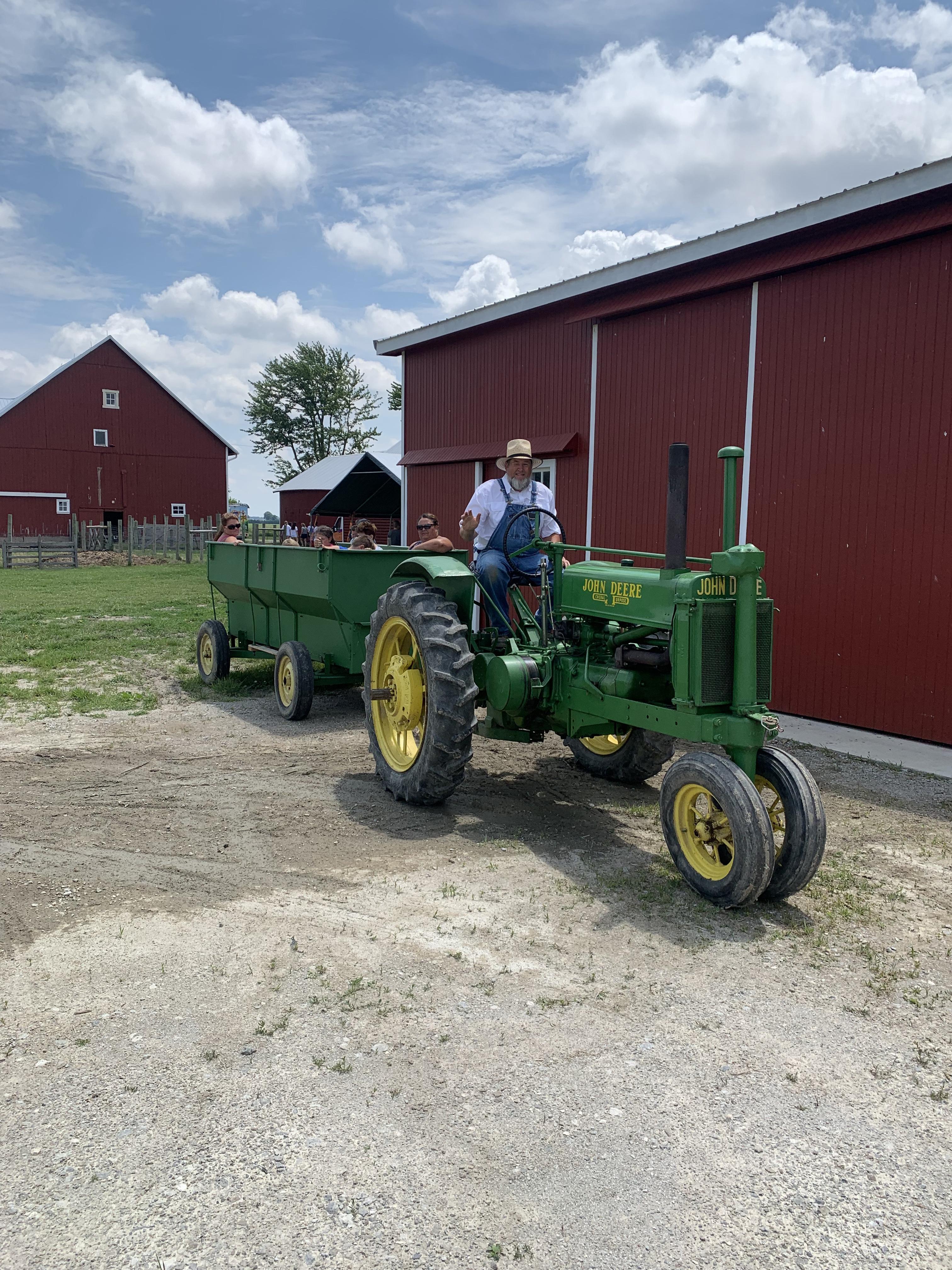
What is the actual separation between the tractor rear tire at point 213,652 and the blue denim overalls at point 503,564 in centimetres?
433

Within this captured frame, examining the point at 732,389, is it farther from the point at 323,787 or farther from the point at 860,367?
the point at 323,787

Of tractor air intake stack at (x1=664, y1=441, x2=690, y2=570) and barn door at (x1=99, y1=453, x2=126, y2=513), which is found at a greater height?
barn door at (x1=99, y1=453, x2=126, y2=513)

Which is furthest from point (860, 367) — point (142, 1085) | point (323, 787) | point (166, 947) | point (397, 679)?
point (142, 1085)

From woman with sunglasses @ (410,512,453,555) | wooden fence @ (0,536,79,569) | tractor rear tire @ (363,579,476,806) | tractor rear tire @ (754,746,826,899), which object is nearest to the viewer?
tractor rear tire @ (754,746,826,899)

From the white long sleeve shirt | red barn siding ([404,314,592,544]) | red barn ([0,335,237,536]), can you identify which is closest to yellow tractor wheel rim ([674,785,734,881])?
the white long sleeve shirt

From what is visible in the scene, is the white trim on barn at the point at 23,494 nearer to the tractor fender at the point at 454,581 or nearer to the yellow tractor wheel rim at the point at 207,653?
the yellow tractor wheel rim at the point at 207,653

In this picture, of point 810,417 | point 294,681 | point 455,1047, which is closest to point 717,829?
point 455,1047

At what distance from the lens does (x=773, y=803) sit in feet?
14.7

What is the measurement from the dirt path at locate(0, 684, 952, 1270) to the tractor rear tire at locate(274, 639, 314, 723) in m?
2.42

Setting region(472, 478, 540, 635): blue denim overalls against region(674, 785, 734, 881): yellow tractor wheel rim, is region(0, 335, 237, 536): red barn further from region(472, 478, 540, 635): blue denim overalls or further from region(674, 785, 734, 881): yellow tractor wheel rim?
region(674, 785, 734, 881): yellow tractor wheel rim

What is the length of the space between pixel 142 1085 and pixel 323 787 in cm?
321

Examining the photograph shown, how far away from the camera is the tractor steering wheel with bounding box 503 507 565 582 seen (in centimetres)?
579

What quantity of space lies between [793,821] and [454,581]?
250 cm

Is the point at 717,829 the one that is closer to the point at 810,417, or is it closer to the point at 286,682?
the point at 286,682
